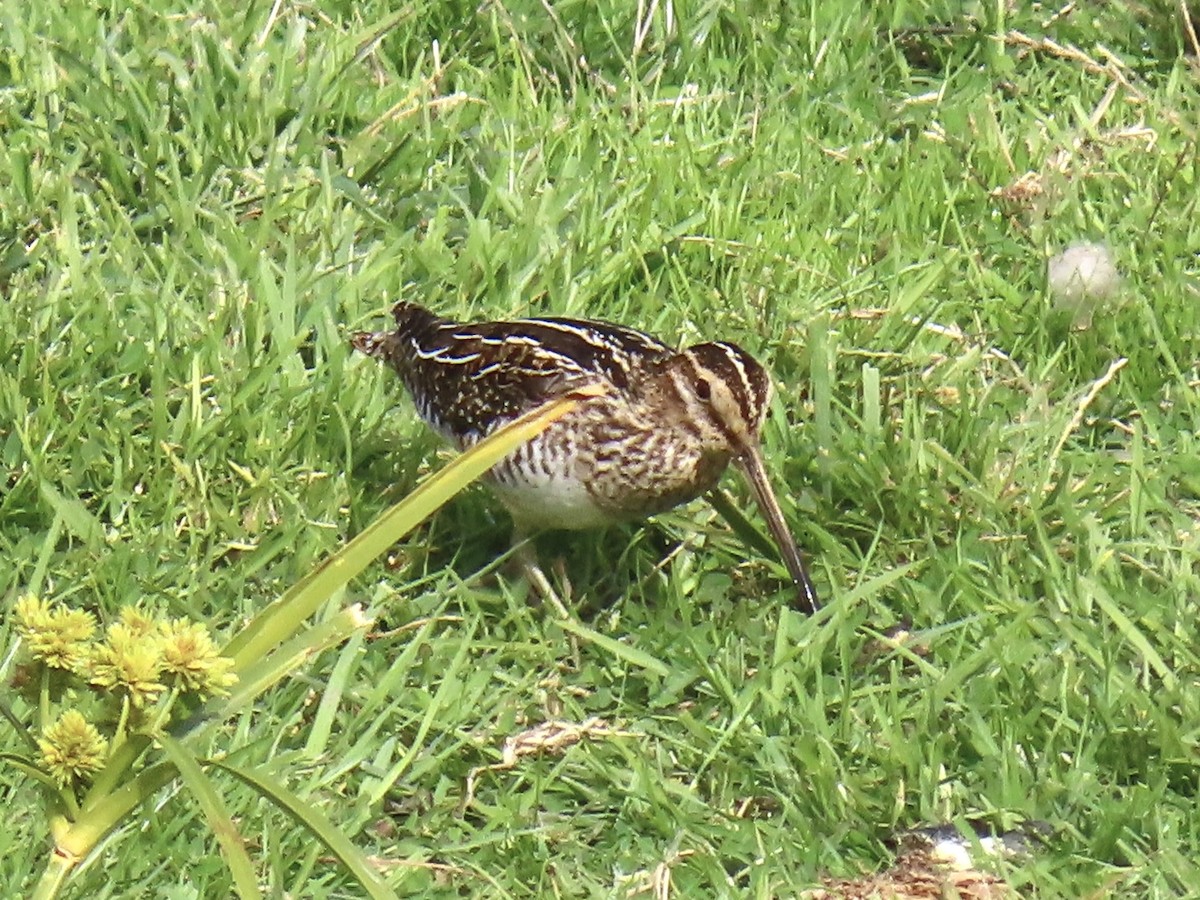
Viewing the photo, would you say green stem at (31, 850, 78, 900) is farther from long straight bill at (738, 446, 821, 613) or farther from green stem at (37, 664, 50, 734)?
long straight bill at (738, 446, 821, 613)

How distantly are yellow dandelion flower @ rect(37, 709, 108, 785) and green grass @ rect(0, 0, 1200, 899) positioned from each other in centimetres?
156

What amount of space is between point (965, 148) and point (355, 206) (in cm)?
188

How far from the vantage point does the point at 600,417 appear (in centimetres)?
471

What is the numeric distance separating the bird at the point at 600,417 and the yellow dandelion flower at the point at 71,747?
243 cm

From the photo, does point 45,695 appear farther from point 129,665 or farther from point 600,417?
point 600,417

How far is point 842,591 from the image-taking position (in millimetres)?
4609

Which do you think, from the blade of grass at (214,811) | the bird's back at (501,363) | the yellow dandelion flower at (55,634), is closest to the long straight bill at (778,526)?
the bird's back at (501,363)

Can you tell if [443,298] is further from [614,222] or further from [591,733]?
[591,733]

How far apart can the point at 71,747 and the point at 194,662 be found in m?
0.16

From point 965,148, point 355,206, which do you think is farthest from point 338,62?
point 965,148

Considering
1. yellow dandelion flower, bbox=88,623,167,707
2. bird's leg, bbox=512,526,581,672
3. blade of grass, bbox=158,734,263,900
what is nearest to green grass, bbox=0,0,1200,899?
bird's leg, bbox=512,526,581,672

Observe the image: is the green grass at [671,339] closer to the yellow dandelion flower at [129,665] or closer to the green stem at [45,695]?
the green stem at [45,695]

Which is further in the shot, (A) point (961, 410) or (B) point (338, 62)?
(B) point (338, 62)

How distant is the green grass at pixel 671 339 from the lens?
13.2 feet
